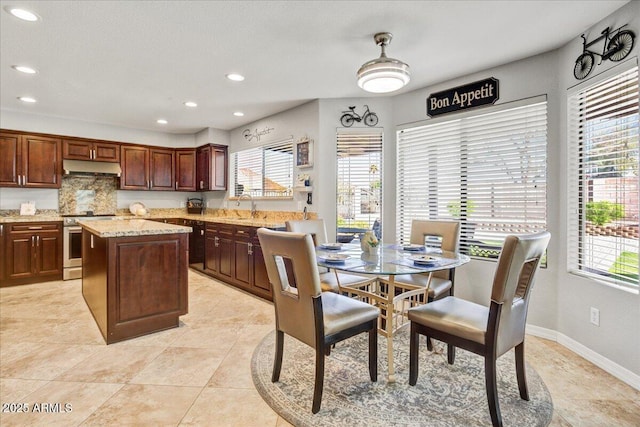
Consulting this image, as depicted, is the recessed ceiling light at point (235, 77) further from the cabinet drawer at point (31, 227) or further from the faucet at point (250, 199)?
the cabinet drawer at point (31, 227)

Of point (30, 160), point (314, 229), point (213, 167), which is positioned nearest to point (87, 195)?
point (30, 160)

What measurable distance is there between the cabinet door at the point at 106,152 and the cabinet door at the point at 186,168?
3.20 ft

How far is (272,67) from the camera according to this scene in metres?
3.15

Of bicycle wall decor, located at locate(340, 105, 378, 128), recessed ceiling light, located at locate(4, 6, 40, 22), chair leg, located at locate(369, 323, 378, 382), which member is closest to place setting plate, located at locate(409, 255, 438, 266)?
chair leg, located at locate(369, 323, 378, 382)

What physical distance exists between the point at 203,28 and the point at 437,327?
2645mm

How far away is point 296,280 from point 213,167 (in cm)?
434

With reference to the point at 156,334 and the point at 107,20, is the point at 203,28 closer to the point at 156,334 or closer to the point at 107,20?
the point at 107,20

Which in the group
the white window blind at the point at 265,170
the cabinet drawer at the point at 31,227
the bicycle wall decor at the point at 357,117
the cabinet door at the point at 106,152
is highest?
the bicycle wall decor at the point at 357,117

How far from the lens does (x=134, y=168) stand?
18.4 ft

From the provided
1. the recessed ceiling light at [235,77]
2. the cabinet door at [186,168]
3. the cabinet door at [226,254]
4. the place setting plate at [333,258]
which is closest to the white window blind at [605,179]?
the place setting plate at [333,258]

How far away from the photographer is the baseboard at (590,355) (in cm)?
212

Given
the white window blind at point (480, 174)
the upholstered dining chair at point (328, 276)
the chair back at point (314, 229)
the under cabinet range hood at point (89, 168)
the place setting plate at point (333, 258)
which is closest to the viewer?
the place setting plate at point (333, 258)

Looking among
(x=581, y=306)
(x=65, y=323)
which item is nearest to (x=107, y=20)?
(x=65, y=323)

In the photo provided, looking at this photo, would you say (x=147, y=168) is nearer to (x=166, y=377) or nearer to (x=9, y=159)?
(x=9, y=159)
